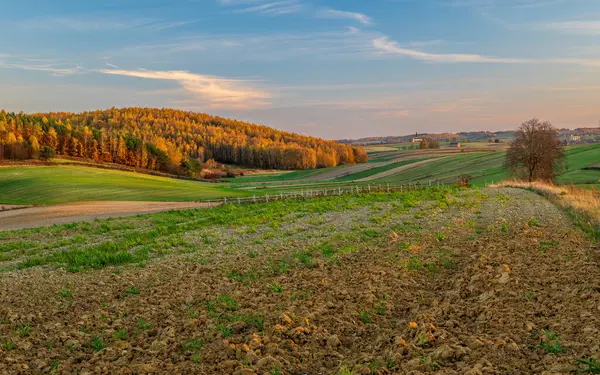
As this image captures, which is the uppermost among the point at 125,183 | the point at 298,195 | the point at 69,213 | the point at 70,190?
the point at 125,183

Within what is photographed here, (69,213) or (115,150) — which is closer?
(69,213)

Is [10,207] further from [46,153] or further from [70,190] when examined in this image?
[46,153]

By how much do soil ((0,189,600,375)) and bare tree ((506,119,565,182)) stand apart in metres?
49.1

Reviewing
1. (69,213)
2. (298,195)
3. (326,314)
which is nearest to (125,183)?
(69,213)

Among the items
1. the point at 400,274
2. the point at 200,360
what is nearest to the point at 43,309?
the point at 200,360

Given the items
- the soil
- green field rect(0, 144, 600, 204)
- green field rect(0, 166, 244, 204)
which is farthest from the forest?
the soil

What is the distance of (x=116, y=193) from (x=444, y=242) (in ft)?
178

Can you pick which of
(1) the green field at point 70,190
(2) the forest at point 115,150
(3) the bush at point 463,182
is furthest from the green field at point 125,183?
(2) the forest at point 115,150

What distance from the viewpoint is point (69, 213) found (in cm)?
4459

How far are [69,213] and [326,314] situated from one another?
41530 millimetres

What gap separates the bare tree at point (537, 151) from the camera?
200 feet

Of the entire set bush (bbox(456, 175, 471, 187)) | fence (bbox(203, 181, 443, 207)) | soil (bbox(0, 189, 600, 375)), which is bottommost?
fence (bbox(203, 181, 443, 207))

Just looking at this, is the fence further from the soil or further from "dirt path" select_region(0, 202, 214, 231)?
the soil

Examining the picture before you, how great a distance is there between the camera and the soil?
326 inches
